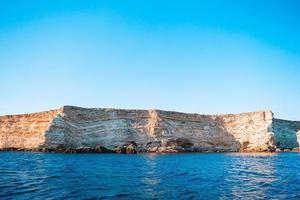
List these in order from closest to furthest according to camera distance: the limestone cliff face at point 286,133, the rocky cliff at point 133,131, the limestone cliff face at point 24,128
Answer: the rocky cliff at point 133,131, the limestone cliff face at point 24,128, the limestone cliff face at point 286,133

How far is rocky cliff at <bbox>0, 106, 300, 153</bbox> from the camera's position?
6009cm

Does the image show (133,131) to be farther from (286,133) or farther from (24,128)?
(286,133)

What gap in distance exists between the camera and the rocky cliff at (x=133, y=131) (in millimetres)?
60094

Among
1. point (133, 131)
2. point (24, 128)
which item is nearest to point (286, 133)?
point (133, 131)

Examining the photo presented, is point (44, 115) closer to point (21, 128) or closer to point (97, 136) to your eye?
point (21, 128)

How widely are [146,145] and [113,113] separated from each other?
9610mm

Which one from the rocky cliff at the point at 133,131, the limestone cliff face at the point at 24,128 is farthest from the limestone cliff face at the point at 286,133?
the limestone cliff face at the point at 24,128

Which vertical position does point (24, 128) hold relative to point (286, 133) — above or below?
below

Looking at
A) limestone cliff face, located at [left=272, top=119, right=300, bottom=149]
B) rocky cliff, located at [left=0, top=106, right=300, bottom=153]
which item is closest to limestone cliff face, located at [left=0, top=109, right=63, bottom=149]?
rocky cliff, located at [left=0, top=106, right=300, bottom=153]

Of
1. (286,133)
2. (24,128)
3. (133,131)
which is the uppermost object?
(286,133)

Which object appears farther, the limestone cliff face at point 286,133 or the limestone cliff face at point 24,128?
the limestone cliff face at point 286,133

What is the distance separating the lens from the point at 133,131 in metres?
64.4

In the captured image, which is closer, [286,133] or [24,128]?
[24,128]

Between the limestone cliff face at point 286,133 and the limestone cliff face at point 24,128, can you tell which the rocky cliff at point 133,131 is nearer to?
the limestone cliff face at point 24,128
